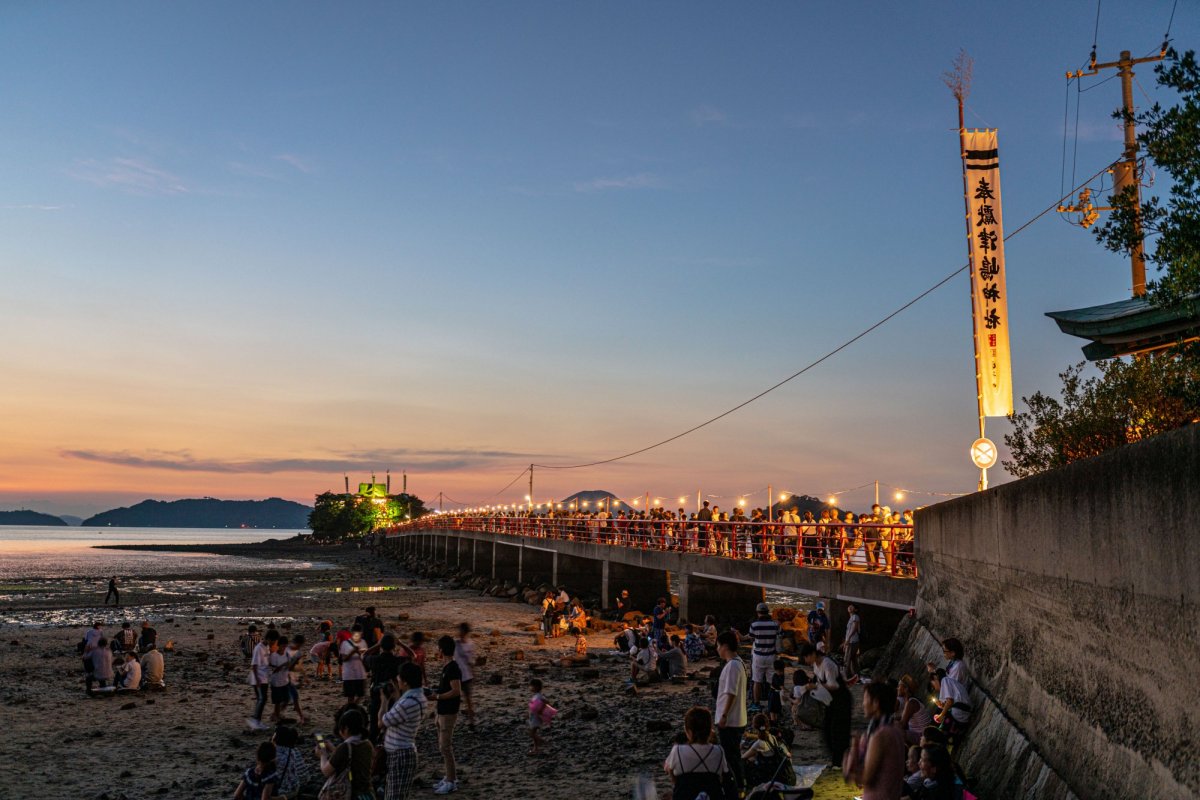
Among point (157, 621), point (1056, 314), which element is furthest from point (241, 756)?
point (157, 621)

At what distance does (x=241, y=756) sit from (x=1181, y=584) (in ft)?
38.8

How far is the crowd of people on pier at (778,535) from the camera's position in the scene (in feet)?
57.9

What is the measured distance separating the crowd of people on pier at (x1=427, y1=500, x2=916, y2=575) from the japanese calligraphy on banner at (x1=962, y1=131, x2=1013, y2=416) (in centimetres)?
332

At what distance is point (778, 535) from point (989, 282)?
7344 mm

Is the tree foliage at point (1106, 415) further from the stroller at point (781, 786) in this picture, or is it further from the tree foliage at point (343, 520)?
the tree foliage at point (343, 520)

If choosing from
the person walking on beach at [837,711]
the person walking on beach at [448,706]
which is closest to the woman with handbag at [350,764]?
the person walking on beach at [448,706]

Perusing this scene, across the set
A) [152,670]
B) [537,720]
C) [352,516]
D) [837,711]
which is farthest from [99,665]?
[352,516]

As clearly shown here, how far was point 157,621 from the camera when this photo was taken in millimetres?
33531

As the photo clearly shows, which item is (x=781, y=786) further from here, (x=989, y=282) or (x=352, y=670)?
(x=989, y=282)

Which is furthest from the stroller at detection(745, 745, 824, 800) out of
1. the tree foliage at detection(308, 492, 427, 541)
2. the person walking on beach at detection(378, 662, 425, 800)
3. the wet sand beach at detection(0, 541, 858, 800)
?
the tree foliage at detection(308, 492, 427, 541)

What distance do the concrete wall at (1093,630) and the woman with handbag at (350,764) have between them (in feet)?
17.7

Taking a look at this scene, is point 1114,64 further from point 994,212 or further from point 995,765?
point 995,765

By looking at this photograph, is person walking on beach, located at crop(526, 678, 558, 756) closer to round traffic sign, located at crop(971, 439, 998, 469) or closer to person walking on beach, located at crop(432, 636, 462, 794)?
person walking on beach, located at crop(432, 636, 462, 794)

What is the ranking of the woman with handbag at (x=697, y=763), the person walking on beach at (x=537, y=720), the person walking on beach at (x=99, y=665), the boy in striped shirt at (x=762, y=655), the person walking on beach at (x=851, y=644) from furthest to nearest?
the person walking on beach at (x=99, y=665)
the person walking on beach at (x=851, y=644)
the person walking on beach at (x=537, y=720)
the boy in striped shirt at (x=762, y=655)
the woman with handbag at (x=697, y=763)
